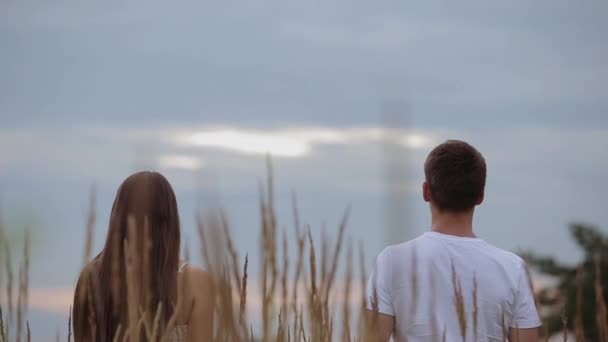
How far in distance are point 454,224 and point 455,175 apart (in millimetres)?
158

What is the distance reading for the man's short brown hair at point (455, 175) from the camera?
9.42ft

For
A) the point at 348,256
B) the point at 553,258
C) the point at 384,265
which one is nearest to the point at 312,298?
the point at 348,256

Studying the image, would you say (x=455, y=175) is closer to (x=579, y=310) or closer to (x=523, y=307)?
(x=523, y=307)

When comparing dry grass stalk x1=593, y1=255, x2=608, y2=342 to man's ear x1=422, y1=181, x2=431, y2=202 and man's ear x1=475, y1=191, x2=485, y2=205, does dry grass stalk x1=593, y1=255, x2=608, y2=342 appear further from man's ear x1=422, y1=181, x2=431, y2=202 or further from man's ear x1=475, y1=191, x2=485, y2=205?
man's ear x1=422, y1=181, x2=431, y2=202

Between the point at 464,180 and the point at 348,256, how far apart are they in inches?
46.5

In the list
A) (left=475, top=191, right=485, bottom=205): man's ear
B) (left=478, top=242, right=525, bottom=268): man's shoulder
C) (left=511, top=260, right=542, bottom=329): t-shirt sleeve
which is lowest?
(left=511, top=260, right=542, bottom=329): t-shirt sleeve

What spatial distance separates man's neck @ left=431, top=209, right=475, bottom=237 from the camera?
2.86m

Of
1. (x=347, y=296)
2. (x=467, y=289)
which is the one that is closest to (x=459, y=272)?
(x=467, y=289)

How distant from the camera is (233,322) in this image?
1669 millimetres

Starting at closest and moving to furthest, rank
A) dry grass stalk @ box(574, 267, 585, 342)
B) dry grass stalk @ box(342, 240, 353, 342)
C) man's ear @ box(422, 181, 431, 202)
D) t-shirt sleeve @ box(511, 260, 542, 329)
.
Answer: dry grass stalk @ box(342, 240, 353, 342) → dry grass stalk @ box(574, 267, 585, 342) → t-shirt sleeve @ box(511, 260, 542, 329) → man's ear @ box(422, 181, 431, 202)

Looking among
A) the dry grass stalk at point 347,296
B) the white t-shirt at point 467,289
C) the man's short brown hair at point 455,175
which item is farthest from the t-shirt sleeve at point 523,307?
the dry grass stalk at point 347,296

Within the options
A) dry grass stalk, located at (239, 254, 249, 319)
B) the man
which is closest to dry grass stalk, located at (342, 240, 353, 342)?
dry grass stalk, located at (239, 254, 249, 319)

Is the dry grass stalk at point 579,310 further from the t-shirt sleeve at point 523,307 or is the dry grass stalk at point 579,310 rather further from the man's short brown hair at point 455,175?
the man's short brown hair at point 455,175

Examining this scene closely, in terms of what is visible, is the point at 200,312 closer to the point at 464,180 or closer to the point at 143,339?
the point at 143,339
